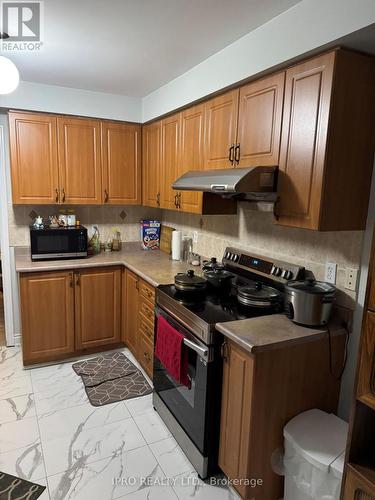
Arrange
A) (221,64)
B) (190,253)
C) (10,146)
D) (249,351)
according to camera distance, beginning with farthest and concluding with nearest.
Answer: (190,253) → (10,146) → (221,64) → (249,351)

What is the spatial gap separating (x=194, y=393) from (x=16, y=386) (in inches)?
64.4

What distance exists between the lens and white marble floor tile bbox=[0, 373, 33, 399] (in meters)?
2.67

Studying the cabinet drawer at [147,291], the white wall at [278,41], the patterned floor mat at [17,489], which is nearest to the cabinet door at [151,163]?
the white wall at [278,41]

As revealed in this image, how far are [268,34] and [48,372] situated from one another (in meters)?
2.92

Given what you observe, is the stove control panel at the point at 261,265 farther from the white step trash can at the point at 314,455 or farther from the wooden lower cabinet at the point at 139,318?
the white step trash can at the point at 314,455

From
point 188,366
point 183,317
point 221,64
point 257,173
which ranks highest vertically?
point 221,64

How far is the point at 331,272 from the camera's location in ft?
6.17

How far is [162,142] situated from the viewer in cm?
309

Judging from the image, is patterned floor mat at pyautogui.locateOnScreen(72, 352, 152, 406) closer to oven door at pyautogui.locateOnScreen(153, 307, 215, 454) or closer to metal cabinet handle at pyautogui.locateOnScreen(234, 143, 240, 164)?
oven door at pyautogui.locateOnScreen(153, 307, 215, 454)

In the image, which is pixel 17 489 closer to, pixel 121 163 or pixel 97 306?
pixel 97 306

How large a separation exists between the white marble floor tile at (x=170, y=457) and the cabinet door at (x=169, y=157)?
5.60 feet

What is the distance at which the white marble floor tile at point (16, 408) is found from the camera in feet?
7.91

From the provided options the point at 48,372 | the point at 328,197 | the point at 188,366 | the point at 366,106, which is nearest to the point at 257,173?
the point at 328,197

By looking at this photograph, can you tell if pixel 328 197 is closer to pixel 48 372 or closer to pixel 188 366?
pixel 188 366
